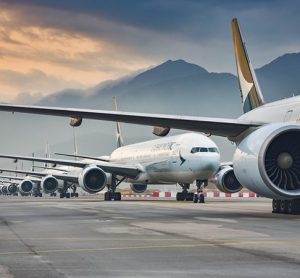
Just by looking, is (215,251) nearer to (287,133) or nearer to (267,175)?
(267,175)

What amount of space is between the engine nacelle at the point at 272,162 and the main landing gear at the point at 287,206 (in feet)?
4.98

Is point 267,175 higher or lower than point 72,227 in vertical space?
higher

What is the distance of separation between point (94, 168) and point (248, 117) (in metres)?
20.6

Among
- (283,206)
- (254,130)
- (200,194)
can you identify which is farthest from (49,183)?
(254,130)

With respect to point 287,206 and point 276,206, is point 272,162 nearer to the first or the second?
point 287,206

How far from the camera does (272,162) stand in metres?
17.6

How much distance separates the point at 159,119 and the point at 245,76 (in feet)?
18.5

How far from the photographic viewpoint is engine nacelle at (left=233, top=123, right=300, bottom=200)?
55.3 feet

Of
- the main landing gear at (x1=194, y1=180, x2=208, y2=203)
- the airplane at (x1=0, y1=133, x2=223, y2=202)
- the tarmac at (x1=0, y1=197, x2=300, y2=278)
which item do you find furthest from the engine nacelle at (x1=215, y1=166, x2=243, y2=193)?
the tarmac at (x1=0, y1=197, x2=300, y2=278)

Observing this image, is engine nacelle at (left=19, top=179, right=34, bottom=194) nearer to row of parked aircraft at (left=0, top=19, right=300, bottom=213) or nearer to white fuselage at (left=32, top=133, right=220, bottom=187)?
white fuselage at (left=32, top=133, right=220, bottom=187)

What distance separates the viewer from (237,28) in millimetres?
24562

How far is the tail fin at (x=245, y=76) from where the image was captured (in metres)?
23.2

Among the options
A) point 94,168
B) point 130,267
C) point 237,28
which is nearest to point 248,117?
point 237,28

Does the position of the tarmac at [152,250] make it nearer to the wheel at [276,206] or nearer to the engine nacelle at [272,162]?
the engine nacelle at [272,162]
